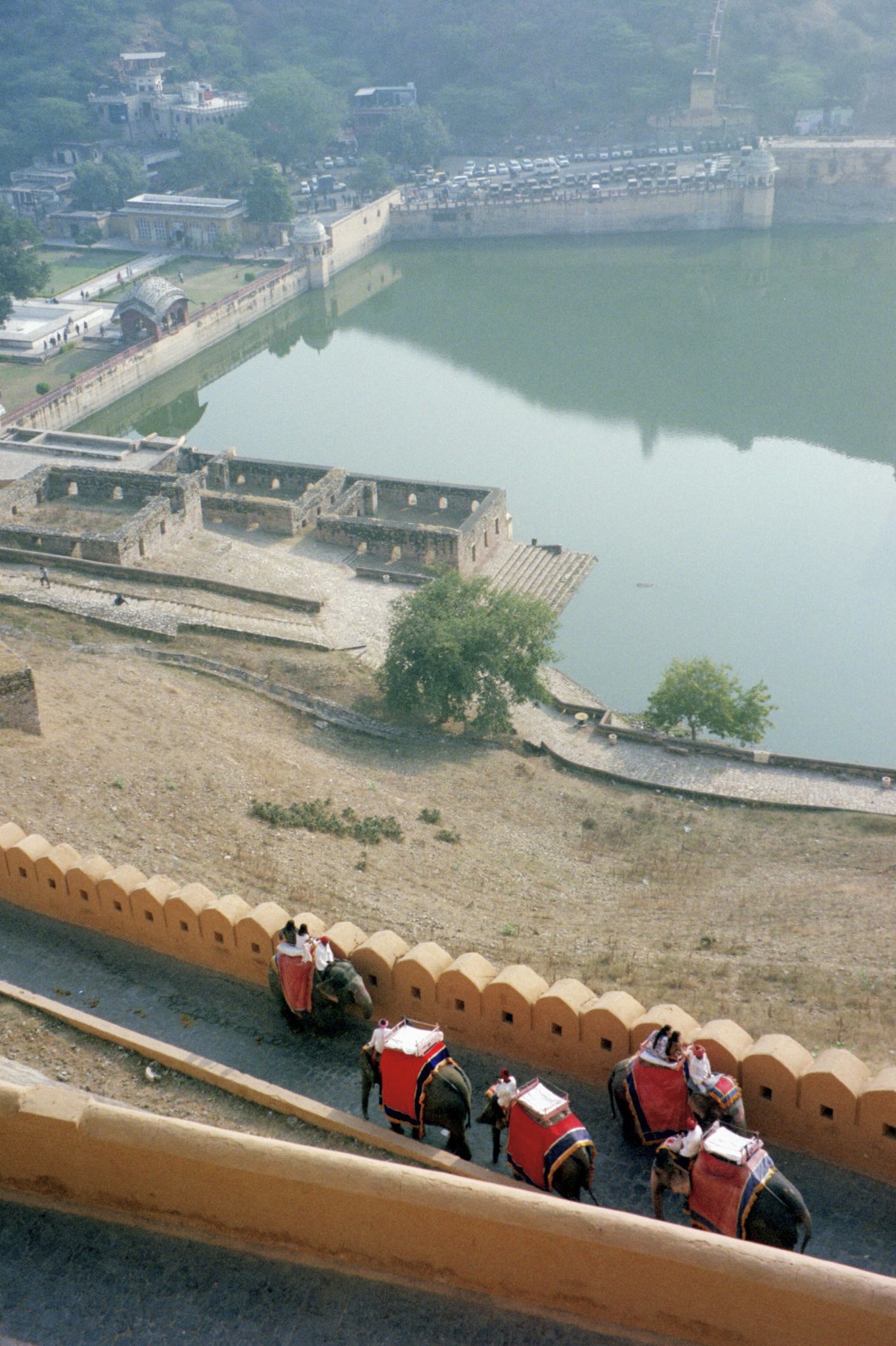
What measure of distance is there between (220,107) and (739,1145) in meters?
85.3

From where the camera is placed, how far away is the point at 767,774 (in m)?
22.7

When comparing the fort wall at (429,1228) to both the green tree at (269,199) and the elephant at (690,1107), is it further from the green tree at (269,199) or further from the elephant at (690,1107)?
the green tree at (269,199)

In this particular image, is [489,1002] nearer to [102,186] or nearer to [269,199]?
[269,199]

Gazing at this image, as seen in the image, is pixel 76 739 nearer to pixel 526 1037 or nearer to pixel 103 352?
pixel 526 1037

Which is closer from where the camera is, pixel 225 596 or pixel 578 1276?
pixel 578 1276

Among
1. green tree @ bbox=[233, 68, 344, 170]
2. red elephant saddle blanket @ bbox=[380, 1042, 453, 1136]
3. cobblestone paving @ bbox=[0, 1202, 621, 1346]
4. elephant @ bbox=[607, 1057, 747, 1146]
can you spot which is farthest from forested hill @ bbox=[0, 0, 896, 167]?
cobblestone paving @ bbox=[0, 1202, 621, 1346]

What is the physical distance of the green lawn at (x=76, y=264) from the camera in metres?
60.8

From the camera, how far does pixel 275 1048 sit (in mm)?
10773

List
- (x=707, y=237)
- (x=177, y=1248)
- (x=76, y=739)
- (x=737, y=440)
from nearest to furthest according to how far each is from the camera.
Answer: (x=177, y=1248)
(x=76, y=739)
(x=737, y=440)
(x=707, y=237)

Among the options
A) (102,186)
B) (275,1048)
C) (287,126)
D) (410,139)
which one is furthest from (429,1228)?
(287,126)

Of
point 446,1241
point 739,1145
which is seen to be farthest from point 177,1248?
point 739,1145

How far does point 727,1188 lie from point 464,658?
15.7 meters

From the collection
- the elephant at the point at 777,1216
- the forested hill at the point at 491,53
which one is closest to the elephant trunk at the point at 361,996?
the elephant at the point at 777,1216

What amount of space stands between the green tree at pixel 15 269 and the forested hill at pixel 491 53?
3018cm
